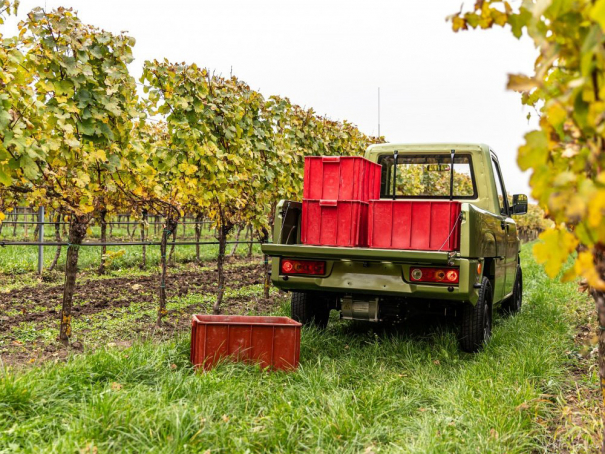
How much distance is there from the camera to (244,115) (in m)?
7.84

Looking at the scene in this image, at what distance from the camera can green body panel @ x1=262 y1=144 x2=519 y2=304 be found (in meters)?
4.69

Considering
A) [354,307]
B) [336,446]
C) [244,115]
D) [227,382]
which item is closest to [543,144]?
[336,446]

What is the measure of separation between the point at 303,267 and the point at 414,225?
1.09m

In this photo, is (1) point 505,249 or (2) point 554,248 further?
(1) point 505,249

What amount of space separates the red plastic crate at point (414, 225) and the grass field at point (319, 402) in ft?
3.20

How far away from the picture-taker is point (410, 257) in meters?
4.66

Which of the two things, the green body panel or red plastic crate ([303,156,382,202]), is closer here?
the green body panel

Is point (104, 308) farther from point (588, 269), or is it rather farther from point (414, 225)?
point (588, 269)

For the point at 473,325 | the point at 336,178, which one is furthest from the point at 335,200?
the point at 473,325

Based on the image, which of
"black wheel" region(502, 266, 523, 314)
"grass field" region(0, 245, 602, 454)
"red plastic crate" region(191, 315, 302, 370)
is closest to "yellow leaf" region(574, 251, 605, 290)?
"grass field" region(0, 245, 602, 454)

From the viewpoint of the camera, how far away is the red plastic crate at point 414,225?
194 inches

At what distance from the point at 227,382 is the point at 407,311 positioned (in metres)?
2.09

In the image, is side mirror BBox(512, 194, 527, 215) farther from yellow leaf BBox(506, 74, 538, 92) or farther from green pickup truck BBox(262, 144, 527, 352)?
yellow leaf BBox(506, 74, 538, 92)

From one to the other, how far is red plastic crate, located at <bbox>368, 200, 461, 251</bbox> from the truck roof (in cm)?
143
